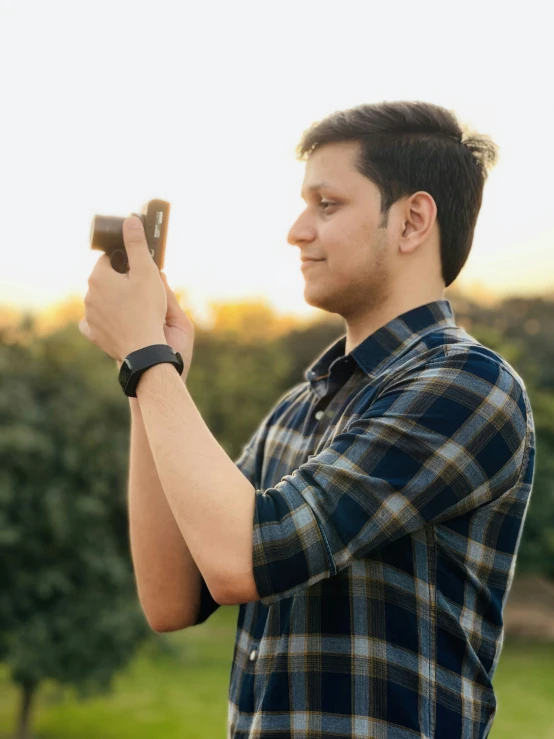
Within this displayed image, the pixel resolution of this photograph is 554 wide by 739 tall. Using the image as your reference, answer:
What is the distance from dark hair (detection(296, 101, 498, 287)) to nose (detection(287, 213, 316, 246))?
0.18 m

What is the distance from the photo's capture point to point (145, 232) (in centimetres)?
194

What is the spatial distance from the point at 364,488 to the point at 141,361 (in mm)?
537

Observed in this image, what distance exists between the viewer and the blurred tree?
38.8 feet

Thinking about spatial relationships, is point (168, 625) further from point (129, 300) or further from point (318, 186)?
point (318, 186)

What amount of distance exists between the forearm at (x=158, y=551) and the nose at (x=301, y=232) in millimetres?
571

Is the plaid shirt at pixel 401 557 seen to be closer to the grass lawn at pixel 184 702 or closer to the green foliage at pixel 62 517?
the green foliage at pixel 62 517

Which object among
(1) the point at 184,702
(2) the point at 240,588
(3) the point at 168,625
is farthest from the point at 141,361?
(1) the point at 184,702

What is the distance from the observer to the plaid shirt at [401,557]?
1607 millimetres

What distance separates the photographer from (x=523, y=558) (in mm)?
22547

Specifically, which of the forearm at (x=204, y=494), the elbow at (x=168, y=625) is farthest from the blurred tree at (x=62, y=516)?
Answer: the forearm at (x=204, y=494)

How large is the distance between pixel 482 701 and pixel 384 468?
57cm

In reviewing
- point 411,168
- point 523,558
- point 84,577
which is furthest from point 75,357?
point 523,558

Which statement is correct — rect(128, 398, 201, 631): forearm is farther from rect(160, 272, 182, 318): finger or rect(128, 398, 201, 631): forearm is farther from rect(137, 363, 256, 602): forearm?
rect(137, 363, 256, 602): forearm

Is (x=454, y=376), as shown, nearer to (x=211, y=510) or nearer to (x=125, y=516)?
(x=211, y=510)
